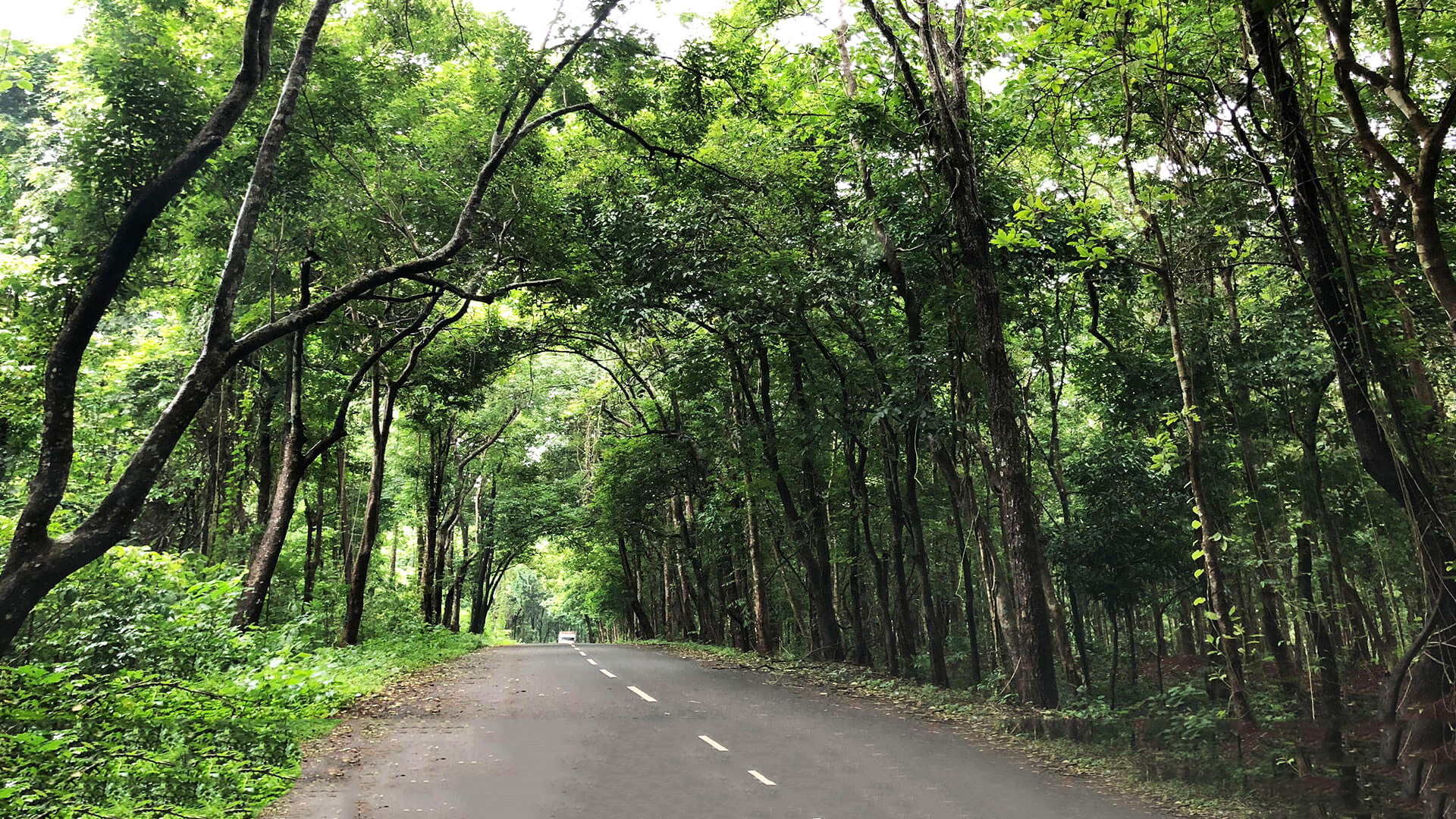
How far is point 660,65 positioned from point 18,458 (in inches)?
457

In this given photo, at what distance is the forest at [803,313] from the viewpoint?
668cm

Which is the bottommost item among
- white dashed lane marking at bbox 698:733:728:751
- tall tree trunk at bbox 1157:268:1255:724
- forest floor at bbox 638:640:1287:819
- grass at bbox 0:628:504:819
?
forest floor at bbox 638:640:1287:819

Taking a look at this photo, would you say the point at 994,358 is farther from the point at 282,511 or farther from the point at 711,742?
the point at 282,511

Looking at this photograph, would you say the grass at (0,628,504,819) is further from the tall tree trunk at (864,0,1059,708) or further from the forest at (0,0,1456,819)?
the tall tree trunk at (864,0,1059,708)

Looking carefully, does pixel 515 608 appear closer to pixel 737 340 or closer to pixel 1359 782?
pixel 737 340

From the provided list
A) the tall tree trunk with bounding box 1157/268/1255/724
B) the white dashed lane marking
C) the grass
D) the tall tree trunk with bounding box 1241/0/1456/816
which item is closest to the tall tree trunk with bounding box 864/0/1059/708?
the tall tree trunk with bounding box 1157/268/1255/724

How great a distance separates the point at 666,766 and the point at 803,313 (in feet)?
30.4

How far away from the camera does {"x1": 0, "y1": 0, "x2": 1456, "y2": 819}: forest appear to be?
6.68 m

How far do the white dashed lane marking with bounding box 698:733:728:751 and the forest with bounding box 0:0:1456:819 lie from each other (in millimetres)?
3884

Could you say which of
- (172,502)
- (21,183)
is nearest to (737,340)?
(172,502)

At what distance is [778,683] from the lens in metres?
15.0

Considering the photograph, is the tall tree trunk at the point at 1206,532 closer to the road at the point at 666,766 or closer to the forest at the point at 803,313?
the forest at the point at 803,313

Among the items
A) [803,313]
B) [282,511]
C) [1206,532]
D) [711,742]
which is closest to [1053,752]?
[1206,532]

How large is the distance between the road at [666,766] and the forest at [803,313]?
0.98 meters
